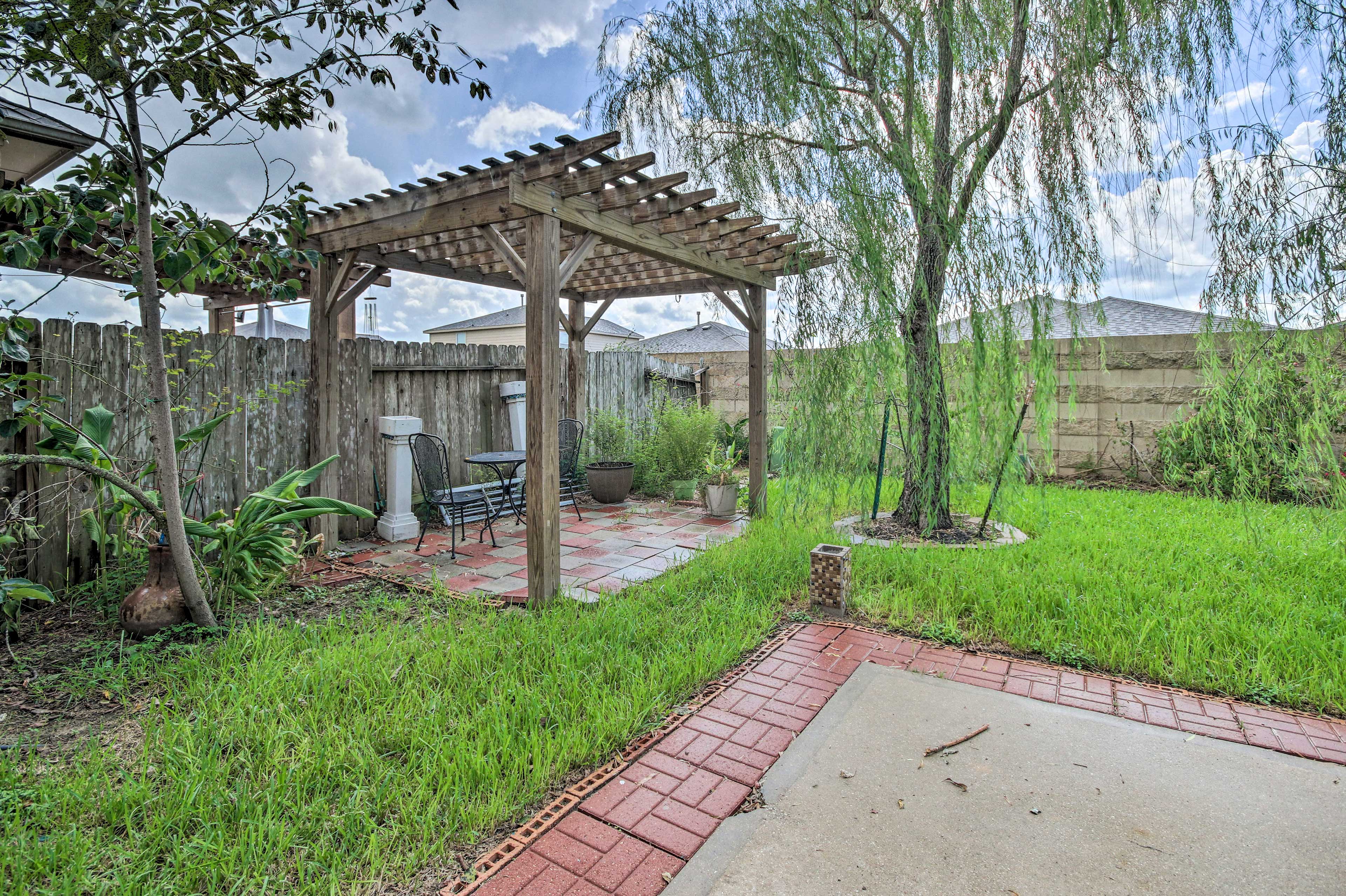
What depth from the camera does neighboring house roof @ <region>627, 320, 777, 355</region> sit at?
1524cm

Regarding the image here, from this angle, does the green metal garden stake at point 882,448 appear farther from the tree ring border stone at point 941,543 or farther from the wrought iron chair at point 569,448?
the wrought iron chair at point 569,448

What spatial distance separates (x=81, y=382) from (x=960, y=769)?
4.52m

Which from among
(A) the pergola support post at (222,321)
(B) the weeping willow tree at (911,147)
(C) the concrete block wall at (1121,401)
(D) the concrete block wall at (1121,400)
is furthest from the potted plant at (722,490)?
(A) the pergola support post at (222,321)

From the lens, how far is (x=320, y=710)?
7.70ft

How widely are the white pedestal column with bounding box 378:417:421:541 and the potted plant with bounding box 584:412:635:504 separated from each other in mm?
1936

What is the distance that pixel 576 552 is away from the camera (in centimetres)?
488

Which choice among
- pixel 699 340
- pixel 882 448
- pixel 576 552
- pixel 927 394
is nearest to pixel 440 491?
pixel 576 552

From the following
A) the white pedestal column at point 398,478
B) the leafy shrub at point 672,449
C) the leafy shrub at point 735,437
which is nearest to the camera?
the white pedestal column at point 398,478

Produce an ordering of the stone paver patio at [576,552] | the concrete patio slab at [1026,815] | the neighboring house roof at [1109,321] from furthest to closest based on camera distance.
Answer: the stone paver patio at [576,552] → the neighboring house roof at [1109,321] → the concrete patio slab at [1026,815]

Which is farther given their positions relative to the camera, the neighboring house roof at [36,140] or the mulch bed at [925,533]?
the mulch bed at [925,533]

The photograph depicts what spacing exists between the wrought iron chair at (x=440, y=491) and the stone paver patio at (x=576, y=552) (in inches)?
4.7

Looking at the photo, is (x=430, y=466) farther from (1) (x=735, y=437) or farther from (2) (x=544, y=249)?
(1) (x=735, y=437)

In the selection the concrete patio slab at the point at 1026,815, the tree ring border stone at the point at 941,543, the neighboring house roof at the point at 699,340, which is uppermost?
the neighboring house roof at the point at 699,340

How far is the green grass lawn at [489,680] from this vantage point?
1.69 metres
